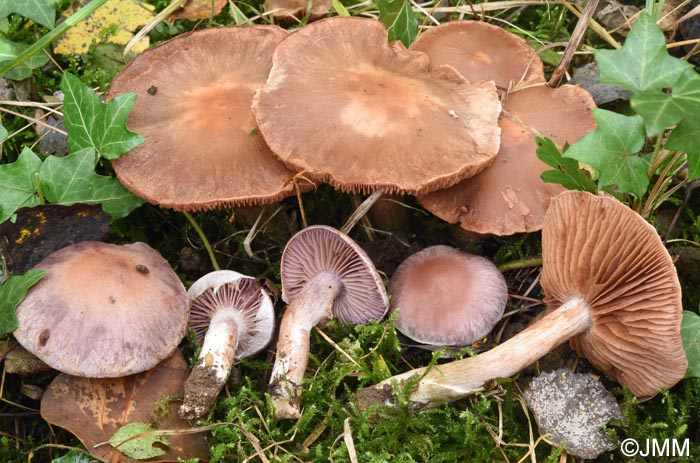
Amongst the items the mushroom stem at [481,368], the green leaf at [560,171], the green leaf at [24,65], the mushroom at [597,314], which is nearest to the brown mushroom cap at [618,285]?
the mushroom at [597,314]

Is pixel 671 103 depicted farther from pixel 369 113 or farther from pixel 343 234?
pixel 343 234

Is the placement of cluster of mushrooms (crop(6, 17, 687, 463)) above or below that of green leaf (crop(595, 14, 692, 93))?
below

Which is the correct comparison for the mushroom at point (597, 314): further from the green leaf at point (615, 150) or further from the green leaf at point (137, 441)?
the green leaf at point (137, 441)

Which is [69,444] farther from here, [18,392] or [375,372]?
[375,372]

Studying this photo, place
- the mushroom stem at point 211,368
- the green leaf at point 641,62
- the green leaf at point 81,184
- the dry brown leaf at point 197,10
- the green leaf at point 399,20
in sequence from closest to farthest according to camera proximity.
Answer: the green leaf at point 641,62 → the mushroom stem at point 211,368 → the green leaf at point 81,184 → the green leaf at point 399,20 → the dry brown leaf at point 197,10

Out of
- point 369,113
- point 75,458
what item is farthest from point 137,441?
point 369,113

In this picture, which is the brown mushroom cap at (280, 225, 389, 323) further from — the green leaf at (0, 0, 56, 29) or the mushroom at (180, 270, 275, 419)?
the green leaf at (0, 0, 56, 29)

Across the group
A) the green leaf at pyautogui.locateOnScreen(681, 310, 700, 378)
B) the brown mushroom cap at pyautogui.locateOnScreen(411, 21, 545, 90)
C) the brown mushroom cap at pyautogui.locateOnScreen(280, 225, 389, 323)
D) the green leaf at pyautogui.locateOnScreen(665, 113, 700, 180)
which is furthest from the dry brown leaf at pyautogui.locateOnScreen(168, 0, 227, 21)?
the green leaf at pyautogui.locateOnScreen(681, 310, 700, 378)
